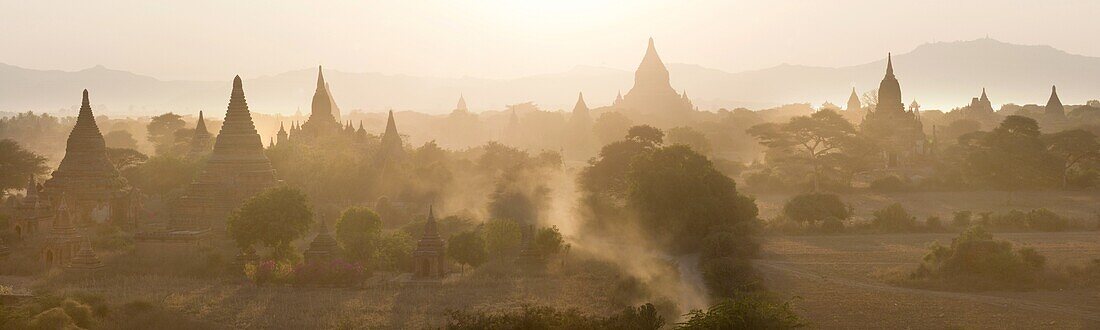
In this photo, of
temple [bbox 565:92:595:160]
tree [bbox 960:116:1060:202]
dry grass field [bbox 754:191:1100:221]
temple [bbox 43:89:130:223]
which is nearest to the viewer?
temple [bbox 43:89:130:223]

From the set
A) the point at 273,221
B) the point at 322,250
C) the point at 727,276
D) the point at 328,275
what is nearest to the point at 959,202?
the point at 727,276

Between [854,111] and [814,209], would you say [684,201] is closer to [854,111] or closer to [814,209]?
[814,209]

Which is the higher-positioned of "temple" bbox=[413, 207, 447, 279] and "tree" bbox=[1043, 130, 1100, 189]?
"tree" bbox=[1043, 130, 1100, 189]

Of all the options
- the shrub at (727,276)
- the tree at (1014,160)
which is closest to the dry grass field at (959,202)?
the tree at (1014,160)

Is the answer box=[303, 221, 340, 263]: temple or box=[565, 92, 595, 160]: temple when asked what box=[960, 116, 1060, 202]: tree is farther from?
box=[565, 92, 595, 160]: temple

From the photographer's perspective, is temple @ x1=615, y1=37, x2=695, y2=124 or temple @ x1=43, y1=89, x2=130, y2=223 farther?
temple @ x1=615, y1=37, x2=695, y2=124

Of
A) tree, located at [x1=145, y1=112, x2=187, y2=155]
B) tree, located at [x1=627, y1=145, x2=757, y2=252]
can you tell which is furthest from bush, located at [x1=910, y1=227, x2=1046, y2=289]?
tree, located at [x1=145, y1=112, x2=187, y2=155]

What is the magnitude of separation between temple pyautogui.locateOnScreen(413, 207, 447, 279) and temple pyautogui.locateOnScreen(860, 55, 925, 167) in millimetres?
33875

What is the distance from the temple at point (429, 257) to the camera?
27156 mm

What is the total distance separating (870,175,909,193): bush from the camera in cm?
4631

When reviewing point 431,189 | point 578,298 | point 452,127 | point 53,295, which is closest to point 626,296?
point 578,298

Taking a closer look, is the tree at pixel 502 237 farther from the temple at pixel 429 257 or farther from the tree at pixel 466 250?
the temple at pixel 429 257

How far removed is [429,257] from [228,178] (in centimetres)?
1324

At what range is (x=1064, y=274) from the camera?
77.3ft
